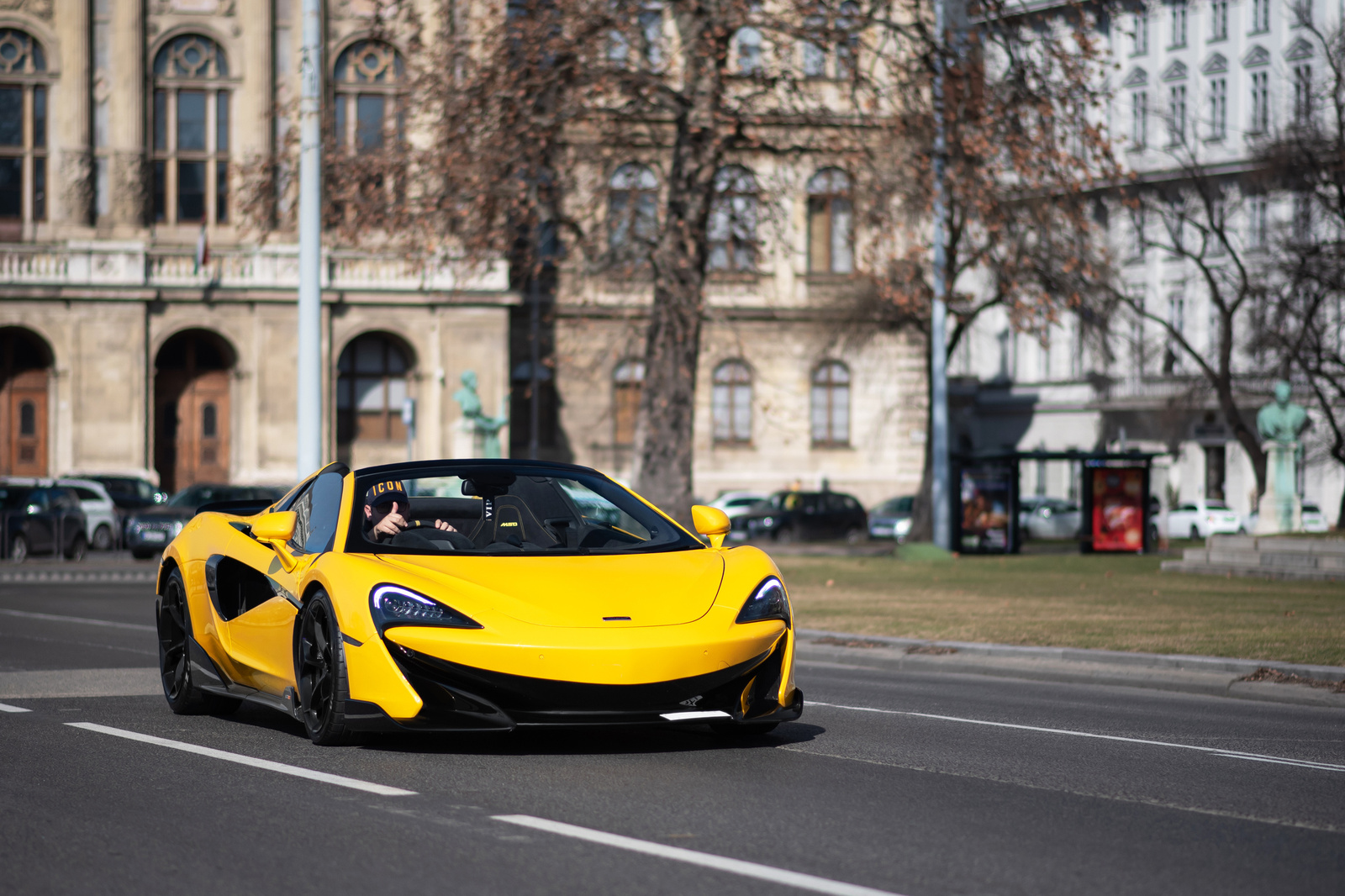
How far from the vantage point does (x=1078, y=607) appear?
20203 mm

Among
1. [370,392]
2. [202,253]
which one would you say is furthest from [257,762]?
[370,392]

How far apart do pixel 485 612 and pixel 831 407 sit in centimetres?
5316

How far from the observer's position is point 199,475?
53781 mm

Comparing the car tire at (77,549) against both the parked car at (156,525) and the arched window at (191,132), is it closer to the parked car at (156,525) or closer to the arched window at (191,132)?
the parked car at (156,525)

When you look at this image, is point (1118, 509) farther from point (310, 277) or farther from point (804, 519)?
point (310, 277)

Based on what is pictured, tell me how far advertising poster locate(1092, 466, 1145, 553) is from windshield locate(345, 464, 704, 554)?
1097 inches

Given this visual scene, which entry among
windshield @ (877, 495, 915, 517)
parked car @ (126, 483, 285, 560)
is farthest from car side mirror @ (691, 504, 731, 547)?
windshield @ (877, 495, 915, 517)

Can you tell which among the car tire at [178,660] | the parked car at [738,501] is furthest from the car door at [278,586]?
the parked car at [738,501]

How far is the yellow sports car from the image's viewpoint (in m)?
7.73

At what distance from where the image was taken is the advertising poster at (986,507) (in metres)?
35.0

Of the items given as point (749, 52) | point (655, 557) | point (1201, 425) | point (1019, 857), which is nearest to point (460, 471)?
point (655, 557)

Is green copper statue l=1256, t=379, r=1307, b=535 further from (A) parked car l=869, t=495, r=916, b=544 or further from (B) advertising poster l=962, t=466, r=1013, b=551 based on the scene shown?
(A) parked car l=869, t=495, r=916, b=544

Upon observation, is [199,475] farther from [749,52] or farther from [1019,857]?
[1019,857]

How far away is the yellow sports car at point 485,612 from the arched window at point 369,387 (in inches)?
1817
